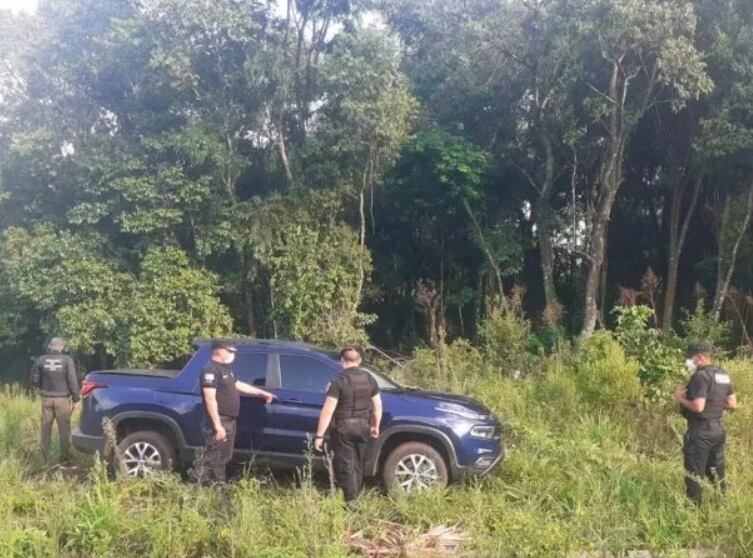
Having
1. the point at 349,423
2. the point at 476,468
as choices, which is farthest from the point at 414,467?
the point at 349,423

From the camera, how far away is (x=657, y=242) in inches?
955

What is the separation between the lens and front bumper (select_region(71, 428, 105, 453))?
7.73m

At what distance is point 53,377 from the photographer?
9.17 m

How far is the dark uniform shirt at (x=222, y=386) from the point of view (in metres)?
6.76

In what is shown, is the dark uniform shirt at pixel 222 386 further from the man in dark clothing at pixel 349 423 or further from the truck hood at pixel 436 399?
the truck hood at pixel 436 399

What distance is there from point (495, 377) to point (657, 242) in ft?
47.4

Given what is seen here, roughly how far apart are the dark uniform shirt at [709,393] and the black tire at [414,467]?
8.03 ft

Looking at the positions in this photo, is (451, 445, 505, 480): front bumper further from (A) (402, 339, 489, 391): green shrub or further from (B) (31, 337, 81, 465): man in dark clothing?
(B) (31, 337, 81, 465): man in dark clothing

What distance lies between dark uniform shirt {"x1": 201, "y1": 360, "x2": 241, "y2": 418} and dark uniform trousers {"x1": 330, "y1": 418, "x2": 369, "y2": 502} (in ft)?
3.19

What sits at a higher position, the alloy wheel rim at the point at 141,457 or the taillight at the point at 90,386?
the taillight at the point at 90,386

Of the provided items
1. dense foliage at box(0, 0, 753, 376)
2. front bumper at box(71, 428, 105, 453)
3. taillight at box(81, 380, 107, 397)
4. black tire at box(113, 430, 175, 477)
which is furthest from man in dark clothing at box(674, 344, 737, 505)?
dense foliage at box(0, 0, 753, 376)

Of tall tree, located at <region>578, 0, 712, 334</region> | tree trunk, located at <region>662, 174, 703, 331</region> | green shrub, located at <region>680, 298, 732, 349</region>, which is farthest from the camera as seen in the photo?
tree trunk, located at <region>662, 174, 703, 331</region>

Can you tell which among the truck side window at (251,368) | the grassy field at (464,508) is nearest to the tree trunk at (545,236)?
the grassy field at (464,508)

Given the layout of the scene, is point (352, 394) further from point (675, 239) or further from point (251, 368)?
point (675, 239)
